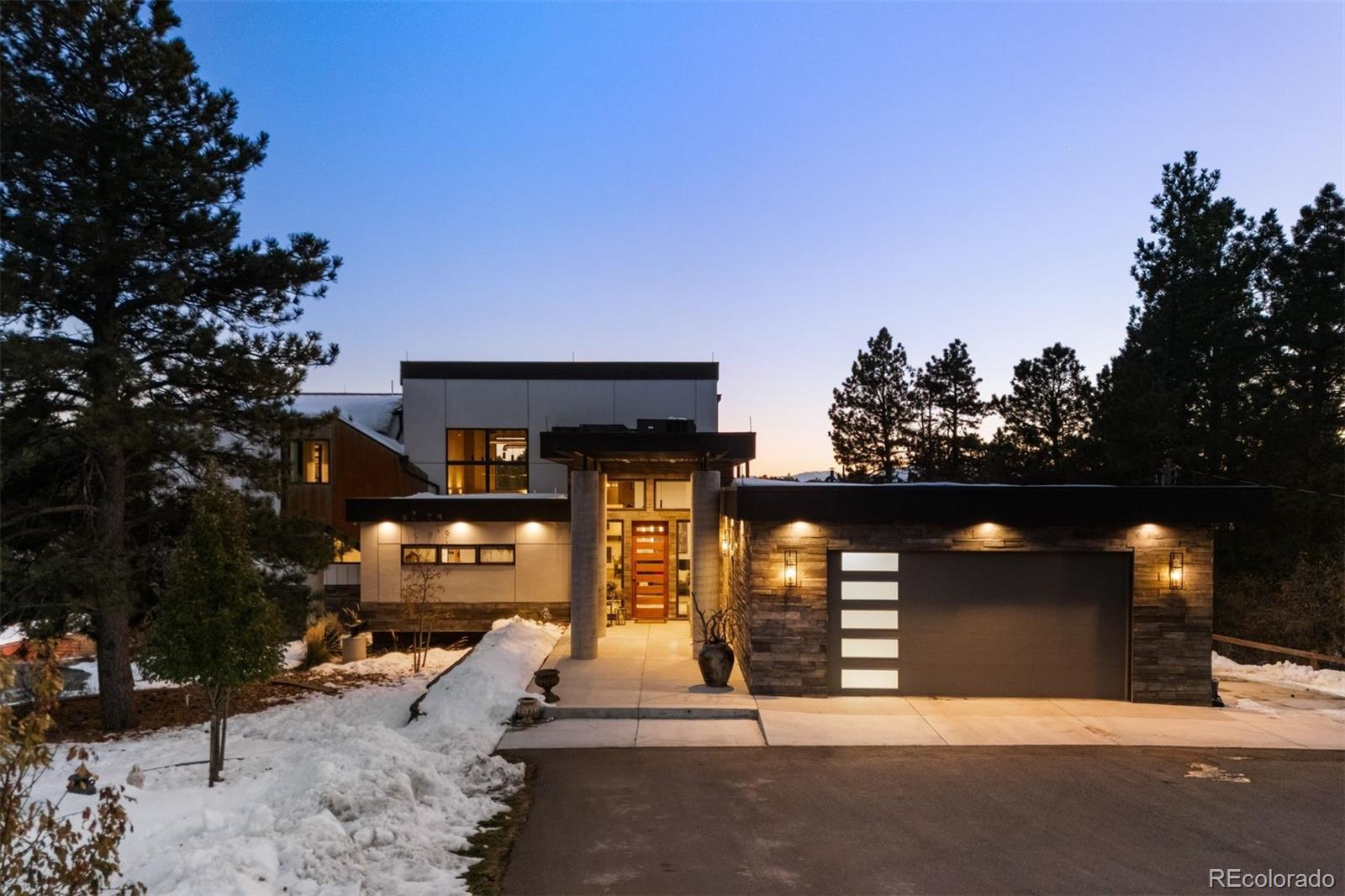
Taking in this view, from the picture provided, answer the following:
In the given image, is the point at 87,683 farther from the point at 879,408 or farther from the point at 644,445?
the point at 879,408

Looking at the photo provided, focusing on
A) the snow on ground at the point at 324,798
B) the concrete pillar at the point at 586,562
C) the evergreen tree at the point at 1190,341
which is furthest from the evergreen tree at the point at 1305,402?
the snow on ground at the point at 324,798

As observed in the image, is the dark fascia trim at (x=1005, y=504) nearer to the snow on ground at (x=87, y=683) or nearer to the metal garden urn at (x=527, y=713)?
the metal garden urn at (x=527, y=713)

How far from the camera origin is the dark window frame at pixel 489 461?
2645cm

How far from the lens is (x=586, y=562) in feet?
52.3

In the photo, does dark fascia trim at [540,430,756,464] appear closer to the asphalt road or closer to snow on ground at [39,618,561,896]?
snow on ground at [39,618,561,896]

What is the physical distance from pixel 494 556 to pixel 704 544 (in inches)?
292

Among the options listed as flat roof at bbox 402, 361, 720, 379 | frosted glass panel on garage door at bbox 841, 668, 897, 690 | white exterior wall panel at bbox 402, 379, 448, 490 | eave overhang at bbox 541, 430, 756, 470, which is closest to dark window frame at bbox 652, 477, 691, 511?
eave overhang at bbox 541, 430, 756, 470

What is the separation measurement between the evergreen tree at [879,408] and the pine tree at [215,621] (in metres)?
29.9

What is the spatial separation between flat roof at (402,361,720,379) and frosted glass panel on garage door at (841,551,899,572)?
14285 millimetres

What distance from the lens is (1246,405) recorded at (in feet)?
A: 80.6

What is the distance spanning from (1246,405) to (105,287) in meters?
30.2

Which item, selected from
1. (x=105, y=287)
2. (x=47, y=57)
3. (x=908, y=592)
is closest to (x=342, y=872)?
(x=908, y=592)

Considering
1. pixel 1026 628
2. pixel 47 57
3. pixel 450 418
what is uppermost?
pixel 47 57

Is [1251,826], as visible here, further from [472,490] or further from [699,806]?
[472,490]
